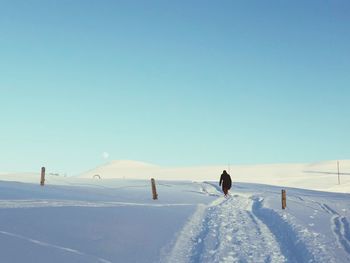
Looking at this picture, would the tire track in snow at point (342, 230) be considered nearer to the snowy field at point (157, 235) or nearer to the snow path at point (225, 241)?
the snowy field at point (157, 235)

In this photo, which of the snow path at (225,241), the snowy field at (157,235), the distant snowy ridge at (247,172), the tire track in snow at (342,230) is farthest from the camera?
the distant snowy ridge at (247,172)

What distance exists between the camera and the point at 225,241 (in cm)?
1370

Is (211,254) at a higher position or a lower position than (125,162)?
lower

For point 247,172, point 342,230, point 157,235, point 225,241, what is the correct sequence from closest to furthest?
point 225,241, point 157,235, point 342,230, point 247,172

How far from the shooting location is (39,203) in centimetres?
1766

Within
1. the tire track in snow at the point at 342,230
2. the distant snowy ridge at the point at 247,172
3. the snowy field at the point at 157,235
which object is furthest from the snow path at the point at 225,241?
the distant snowy ridge at the point at 247,172

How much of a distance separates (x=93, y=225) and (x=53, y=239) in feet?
8.37

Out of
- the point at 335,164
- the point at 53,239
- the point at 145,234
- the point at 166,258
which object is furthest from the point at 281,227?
the point at 335,164

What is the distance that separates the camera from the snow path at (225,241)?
11.8 meters

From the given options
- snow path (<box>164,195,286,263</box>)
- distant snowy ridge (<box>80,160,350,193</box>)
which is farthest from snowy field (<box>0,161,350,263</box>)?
distant snowy ridge (<box>80,160,350,193</box>)

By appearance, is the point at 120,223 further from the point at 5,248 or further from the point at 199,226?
the point at 5,248

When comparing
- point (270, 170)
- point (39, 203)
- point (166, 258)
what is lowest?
point (166, 258)

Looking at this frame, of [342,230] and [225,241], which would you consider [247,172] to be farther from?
[225,241]

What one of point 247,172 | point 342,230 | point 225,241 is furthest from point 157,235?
point 247,172
